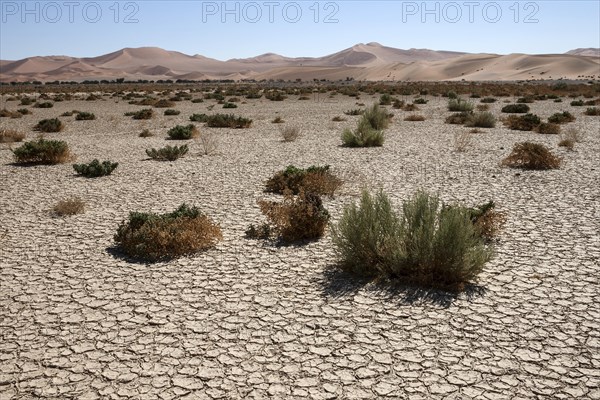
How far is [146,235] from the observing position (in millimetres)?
6969

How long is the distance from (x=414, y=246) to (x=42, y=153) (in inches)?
466

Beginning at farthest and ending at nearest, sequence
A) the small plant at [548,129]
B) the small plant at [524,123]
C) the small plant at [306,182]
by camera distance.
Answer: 1. the small plant at [524,123]
2. the small plant at [548,129]
3. the small plant at [306,182]

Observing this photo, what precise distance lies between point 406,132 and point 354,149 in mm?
5196

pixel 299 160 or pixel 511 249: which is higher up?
pixel 299 160

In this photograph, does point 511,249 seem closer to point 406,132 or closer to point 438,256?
point 438,256

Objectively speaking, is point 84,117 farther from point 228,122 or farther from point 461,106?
point 461,106

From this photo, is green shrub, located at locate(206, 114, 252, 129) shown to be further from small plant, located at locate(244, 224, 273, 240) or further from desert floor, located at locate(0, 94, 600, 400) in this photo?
small plant, located at locate(244, 224, 273, 240)

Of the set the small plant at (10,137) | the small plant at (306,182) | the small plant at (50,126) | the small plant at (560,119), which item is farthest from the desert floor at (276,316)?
the small plant at (560,119)

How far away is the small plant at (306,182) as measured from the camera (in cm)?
1023

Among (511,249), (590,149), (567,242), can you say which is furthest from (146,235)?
(590,149)

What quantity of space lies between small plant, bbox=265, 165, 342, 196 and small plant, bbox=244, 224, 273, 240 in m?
2.37

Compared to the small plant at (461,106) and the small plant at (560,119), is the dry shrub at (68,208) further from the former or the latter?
the small plant at (461,106)

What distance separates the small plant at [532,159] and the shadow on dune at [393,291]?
8244 mm

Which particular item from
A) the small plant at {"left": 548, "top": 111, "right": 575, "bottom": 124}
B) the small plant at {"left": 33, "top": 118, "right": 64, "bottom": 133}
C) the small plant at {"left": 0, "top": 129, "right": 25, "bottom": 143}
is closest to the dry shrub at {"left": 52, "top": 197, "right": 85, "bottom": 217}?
the small plant at {"left": 0, "top": 129, "right": 25, "bottom": 143}
